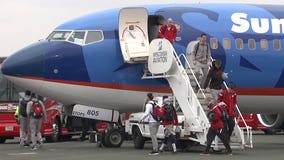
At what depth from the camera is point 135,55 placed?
Answer: 20562 millimetres

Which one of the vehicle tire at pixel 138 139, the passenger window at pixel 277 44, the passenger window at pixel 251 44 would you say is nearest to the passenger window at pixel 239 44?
the passenger window at pixel 251 44

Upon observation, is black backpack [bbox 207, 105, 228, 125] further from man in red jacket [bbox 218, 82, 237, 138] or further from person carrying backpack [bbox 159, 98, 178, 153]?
person carrying backpack [bbox 159, 98, 178, 153]

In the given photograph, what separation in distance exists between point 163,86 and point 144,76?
0.72m

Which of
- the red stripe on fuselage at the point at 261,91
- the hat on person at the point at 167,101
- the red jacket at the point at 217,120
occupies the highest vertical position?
the red stripe on fuselage at the point at 261,91

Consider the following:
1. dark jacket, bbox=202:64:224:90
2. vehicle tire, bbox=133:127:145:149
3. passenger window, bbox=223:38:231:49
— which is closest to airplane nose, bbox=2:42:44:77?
vehicle tire, bbox=133:127:145:149

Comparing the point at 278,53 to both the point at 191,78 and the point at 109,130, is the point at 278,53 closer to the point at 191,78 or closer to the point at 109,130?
the point at 191,78

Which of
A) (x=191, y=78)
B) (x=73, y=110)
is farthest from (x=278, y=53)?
(x=73, y=110)

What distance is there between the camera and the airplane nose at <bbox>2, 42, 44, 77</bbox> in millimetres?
20375

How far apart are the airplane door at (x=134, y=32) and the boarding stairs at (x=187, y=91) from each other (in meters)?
0.53

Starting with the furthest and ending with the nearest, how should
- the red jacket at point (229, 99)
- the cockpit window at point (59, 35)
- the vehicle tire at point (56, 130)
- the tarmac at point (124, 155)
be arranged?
the vehicle tire at point (56, 130) < the cockpit window at point (59, 35) < the red jacket at point (229, 99) < the tarmac at point (124, 155)

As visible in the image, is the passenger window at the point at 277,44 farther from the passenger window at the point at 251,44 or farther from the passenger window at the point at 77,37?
the passenger window at the point at 77,37

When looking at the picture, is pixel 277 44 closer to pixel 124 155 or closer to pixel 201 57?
pixel 201 57

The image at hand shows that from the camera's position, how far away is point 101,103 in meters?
20.8

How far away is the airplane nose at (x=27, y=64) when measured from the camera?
20.4 m
